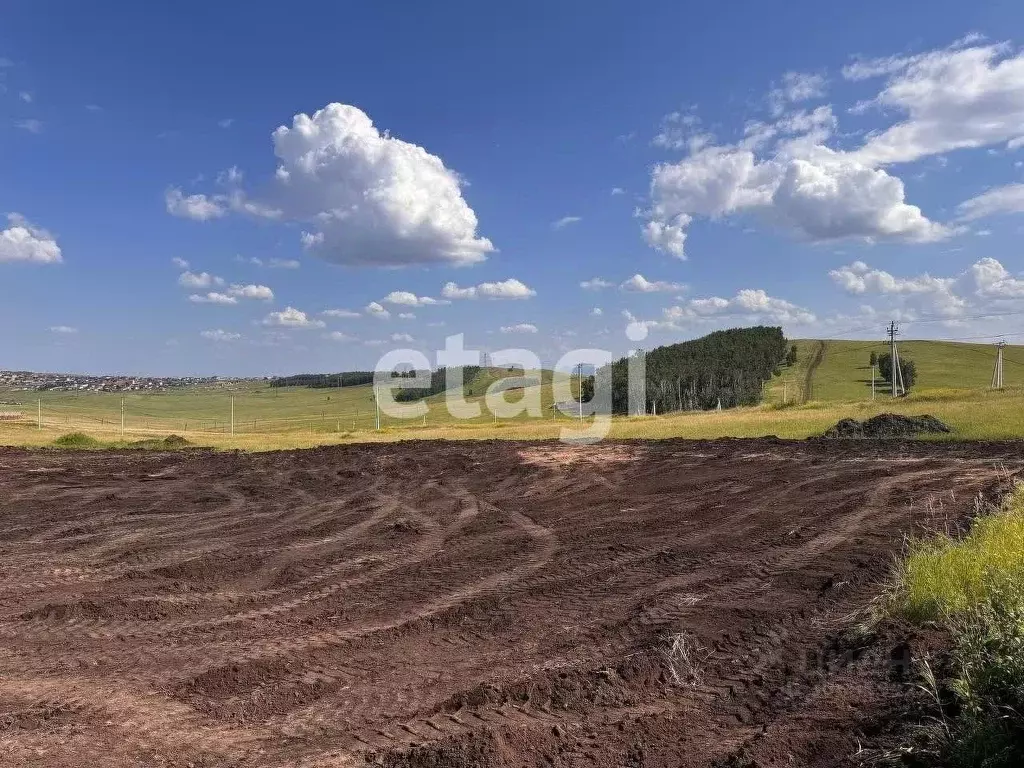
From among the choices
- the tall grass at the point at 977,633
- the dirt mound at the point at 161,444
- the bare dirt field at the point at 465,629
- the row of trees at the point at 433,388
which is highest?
the row of trees at the point at 433,388

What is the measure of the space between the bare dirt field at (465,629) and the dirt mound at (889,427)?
13728 millimetres

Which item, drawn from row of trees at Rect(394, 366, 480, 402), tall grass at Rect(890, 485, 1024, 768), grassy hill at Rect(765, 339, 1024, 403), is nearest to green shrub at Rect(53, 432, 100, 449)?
tall grass at Rect(890, 485, 1024, 768)

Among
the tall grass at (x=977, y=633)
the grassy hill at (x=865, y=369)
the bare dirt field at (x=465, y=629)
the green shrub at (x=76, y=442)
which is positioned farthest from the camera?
the grassy hill at (x=865, y=369)

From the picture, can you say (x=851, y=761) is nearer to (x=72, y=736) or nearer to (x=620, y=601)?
(x=620, y=601)

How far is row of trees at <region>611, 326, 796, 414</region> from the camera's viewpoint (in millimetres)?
100438

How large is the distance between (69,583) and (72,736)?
530 centimetres

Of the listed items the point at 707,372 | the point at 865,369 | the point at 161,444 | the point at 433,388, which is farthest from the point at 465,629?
the point at 865,369

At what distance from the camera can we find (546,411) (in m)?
97.6

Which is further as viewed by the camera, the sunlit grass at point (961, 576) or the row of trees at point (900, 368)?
the row of trees at point (900, 368)

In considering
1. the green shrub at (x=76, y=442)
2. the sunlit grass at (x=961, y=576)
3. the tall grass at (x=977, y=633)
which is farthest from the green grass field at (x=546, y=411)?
the tall grass at (x=977, y=633)

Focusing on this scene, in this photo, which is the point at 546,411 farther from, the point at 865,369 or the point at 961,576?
the point at 961,576

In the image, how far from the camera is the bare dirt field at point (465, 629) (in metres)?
4.63

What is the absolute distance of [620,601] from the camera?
765cm

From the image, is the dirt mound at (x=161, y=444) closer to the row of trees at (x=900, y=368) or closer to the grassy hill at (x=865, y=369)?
the grassy hill at (x=865, y=369)
